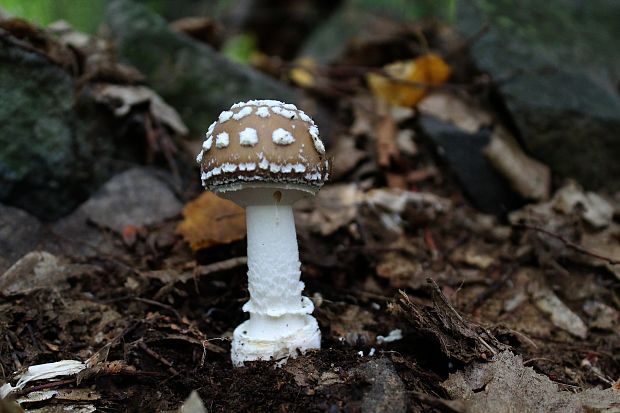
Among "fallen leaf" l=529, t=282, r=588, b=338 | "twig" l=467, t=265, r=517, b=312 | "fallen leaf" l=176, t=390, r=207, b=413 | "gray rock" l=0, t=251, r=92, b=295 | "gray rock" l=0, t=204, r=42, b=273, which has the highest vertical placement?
"gray rock" l=0, t=204, r=42, b=273

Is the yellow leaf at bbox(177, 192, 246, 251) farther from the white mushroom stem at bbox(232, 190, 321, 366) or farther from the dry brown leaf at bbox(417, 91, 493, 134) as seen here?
the dry brown leaf at bbox(417, 91, 493, 134)

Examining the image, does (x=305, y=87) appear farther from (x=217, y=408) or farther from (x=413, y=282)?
(x=217, y=408)

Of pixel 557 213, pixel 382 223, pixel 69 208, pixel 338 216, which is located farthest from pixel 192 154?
pixel 557 213

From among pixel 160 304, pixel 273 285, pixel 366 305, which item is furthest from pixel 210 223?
pixel 366 305

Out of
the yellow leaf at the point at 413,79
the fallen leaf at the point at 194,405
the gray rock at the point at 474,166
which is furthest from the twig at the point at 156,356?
the yellow leaf at the point at 413,79

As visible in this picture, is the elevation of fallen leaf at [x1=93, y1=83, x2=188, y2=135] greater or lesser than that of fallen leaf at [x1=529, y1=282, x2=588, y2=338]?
greater

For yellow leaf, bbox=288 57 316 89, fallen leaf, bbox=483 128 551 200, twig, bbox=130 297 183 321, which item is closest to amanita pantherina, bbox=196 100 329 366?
twig, bbox=130 297 183 321

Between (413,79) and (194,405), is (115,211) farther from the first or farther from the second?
(413,79)
